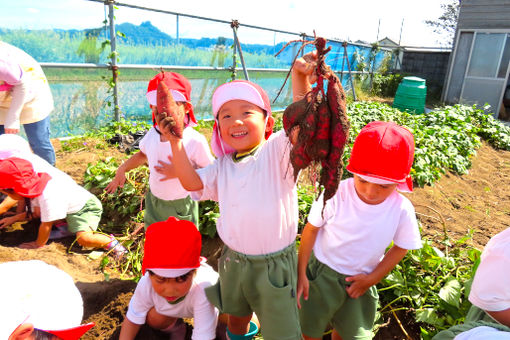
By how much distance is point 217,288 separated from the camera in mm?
1862

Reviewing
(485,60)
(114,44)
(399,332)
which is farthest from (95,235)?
(485,60)

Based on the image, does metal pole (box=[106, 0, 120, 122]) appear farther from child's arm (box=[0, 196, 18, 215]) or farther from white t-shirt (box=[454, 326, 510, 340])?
white t-shirt (box=[454, 326, 510, 340])

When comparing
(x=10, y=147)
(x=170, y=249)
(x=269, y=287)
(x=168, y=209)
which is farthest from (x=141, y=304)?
(x=10, y=147)

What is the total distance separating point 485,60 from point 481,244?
35.7 ft

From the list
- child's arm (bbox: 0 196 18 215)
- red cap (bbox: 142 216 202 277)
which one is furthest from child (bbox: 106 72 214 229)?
child's arm (bbox: 0 196 18 215)

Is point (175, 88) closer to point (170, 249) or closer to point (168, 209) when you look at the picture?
point (168, 209)

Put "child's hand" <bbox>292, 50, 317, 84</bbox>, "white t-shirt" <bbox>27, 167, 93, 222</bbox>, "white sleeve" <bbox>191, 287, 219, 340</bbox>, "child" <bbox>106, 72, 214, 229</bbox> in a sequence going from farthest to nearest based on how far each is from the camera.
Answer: "white t-shirt" <bbox>27, 167, 93, 222</bbox>
"child" <bbox>106, 72, 214, 229</bbox>
"white sleeve" <bbox>191, 287, 219, 340</bbox>
"child's hand" <bbox>292, 50, 317, 84</bbox>

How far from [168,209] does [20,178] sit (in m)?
1.20

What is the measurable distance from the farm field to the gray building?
621cm

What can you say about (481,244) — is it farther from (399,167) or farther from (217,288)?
(217,288)

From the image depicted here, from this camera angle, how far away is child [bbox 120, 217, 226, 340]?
67.7 inches

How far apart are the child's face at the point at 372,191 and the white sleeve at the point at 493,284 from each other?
0.45 m

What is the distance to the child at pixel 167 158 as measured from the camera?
223cm

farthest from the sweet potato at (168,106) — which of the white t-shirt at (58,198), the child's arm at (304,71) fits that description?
the white t-shirt at (58,198)
